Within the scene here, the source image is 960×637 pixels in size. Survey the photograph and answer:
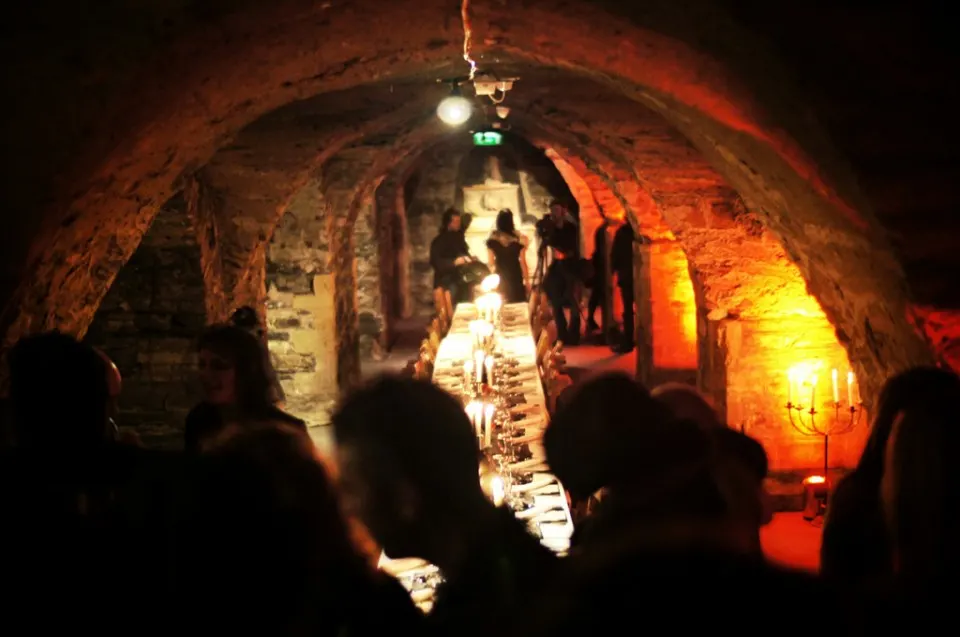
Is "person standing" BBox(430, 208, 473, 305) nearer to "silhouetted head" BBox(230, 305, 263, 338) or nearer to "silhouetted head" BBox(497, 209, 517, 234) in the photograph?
"silhouetted head" BBox(497, 209, 517, 234)

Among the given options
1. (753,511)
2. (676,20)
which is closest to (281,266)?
(676,20)

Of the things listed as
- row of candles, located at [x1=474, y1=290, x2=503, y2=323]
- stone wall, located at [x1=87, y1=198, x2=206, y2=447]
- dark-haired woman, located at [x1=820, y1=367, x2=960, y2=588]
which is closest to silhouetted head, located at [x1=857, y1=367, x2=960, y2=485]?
dark-haired woman, located at [x1=820, y1=367, x2=960, y2=588]

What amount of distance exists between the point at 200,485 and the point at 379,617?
0.37 metres

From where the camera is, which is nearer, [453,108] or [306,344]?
[453,108]

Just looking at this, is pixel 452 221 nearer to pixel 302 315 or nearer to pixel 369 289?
pixel 369 289

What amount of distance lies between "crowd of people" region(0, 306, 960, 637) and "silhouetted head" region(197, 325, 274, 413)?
0.89 meters

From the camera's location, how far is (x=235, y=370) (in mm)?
3369

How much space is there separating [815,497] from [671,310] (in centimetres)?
292

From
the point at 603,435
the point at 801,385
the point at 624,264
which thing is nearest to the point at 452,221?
the point at 624,264

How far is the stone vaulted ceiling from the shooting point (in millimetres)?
3482

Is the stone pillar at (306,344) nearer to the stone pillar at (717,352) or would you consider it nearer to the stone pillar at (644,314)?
the stone pillar at (644,314)

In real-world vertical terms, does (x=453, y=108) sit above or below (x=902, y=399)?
above

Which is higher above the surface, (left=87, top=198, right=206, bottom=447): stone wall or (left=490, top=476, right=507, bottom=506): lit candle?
(left=87, top=198, right=206, bottom=447): stone wall

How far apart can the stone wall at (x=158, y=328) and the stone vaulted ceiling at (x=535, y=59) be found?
3.52 ft
